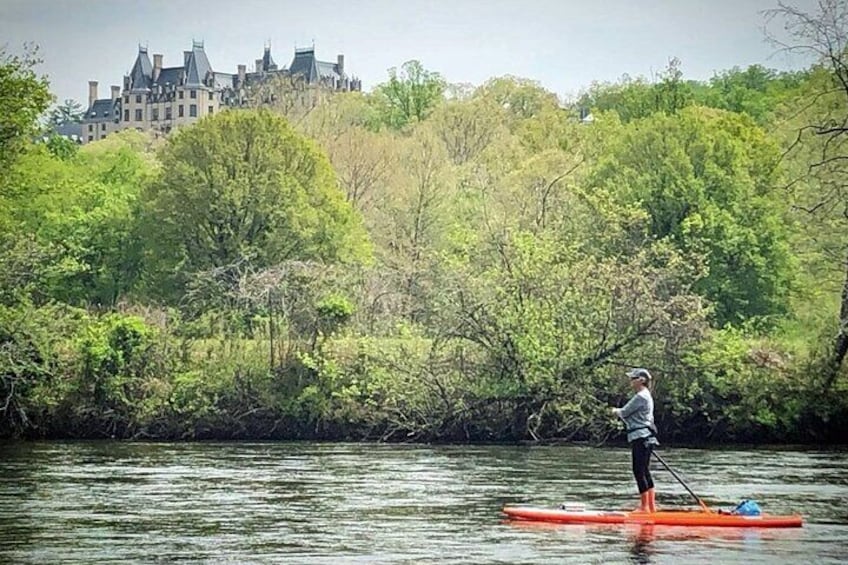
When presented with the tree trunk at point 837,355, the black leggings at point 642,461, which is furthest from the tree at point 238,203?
the black leggings at point 642,461

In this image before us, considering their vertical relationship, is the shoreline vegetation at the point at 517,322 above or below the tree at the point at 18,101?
below

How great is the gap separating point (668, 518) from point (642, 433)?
1450 mm

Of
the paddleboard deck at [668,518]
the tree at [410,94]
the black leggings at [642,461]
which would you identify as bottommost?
the paddleboard deck at [668,518]

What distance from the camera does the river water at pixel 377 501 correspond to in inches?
855

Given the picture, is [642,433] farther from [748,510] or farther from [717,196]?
[717,196]

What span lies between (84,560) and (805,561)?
9965mm

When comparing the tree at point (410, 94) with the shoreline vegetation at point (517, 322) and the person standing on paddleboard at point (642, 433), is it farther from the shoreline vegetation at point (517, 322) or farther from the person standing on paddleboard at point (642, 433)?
the person standing on paddleboard at point (642, 433)

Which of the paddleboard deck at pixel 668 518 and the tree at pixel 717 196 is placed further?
the tree at pixel 717 196

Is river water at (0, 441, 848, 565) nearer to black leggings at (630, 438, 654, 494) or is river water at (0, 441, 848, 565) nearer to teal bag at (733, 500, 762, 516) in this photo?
teal bag at (733, 500, 762, 516)

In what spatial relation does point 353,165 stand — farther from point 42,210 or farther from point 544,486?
point 544,486

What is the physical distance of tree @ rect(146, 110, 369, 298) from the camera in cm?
6094

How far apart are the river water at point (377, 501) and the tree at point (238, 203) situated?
17141mm

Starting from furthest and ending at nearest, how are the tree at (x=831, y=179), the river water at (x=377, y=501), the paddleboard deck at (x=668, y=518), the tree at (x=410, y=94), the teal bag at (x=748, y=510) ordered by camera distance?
the tree at (x=410, y=94)
the tree at (x=831, y=179)
the teal bag at (x=748, y=510)
the paddleboard deck at (x=668, y=518)
the river water at (x=377, y=501)

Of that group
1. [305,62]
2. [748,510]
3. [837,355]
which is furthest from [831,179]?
[305,62]
